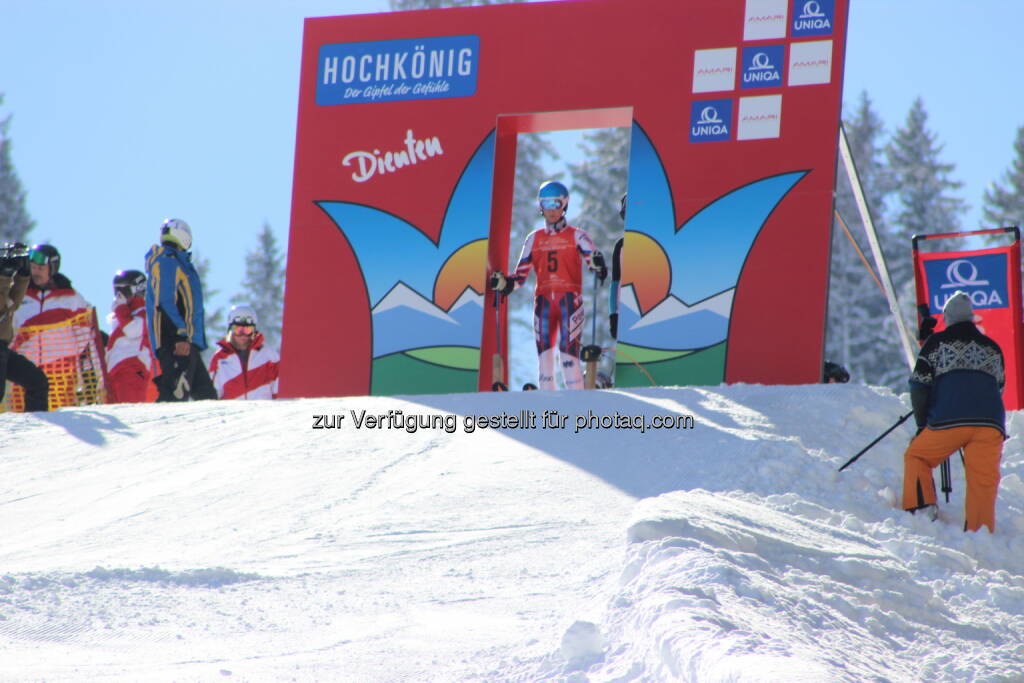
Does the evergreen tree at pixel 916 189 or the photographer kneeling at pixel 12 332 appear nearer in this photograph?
the photographer kneeling at pixel 12 332

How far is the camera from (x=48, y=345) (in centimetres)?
1230

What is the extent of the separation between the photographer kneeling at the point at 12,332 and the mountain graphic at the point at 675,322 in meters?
5.34

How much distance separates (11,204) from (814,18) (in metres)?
30.0

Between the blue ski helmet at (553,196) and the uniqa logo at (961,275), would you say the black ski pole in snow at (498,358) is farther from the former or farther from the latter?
the uniqa logo at (961,275)

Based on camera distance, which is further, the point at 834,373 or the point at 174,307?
the point at 834,373

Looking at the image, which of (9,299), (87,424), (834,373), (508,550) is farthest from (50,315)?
(834,373)

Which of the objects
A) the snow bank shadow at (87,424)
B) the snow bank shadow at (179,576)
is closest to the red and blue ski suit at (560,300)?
the snow bank shadow at (87,424)

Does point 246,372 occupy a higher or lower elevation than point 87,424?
higher

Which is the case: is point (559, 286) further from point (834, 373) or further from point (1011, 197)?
point (1011, 197)

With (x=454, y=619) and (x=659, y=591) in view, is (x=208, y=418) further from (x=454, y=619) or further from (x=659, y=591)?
(x=659, y=591)

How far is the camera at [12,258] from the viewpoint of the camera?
10859mm

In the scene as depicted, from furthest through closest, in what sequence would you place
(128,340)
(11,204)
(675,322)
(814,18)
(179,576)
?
(11,204) < (128,340) < (675,322) < (814,18) < (179,576)

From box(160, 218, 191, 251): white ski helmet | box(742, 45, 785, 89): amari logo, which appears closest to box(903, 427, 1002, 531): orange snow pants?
box(742, 45, 785, 89): amari logo

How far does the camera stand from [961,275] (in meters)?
10.5
